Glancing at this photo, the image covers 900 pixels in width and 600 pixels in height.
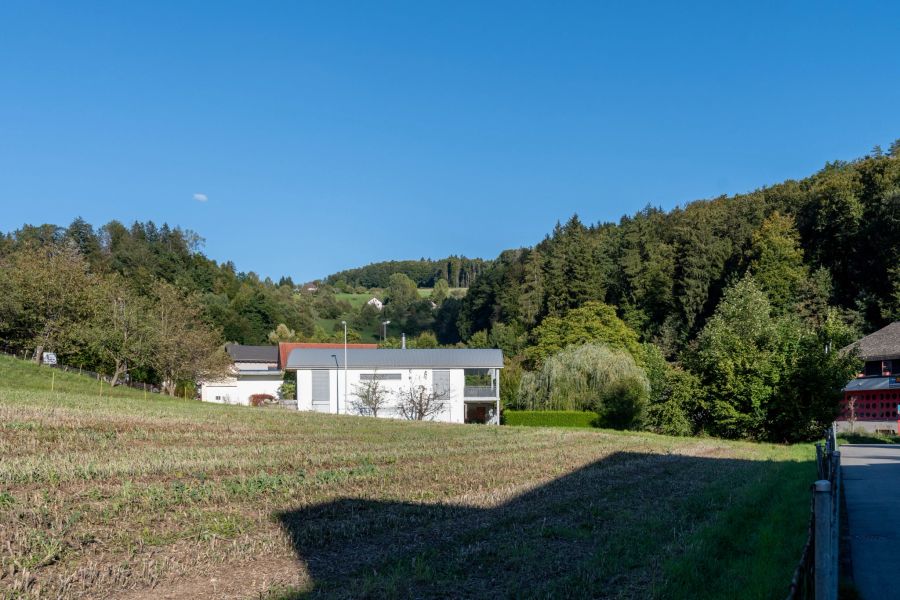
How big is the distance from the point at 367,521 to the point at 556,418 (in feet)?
115

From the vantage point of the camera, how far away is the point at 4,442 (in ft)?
46.9

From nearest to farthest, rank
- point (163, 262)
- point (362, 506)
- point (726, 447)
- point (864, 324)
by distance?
point (362, 506) → point (726, 447) → point (864, 324) → point (163, 262)

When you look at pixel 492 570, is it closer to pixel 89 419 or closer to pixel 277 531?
pixel 277 531

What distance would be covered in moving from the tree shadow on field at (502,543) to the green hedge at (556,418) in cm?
3017

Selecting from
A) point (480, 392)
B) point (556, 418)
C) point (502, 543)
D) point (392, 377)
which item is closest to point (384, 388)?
point (392, 377)

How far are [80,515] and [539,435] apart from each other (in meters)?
21.6

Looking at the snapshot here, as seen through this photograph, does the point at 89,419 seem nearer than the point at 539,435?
Yes

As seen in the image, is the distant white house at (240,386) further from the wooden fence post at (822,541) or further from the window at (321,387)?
the wooden fence post at (822,541)

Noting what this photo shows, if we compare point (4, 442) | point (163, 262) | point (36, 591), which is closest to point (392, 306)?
point (163, 262)

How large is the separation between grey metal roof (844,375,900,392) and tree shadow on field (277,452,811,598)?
1759 inches

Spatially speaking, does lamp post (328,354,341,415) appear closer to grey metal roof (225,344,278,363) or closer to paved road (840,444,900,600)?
paved road (840,444,900,600)

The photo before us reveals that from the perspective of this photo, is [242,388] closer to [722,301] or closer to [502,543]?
[722,301]

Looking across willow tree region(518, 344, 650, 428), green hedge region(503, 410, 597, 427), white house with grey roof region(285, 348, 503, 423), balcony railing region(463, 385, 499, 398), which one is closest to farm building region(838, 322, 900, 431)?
willow tree region(518, 344, 650, 428)

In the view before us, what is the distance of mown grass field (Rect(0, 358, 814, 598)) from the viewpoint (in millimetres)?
6488
